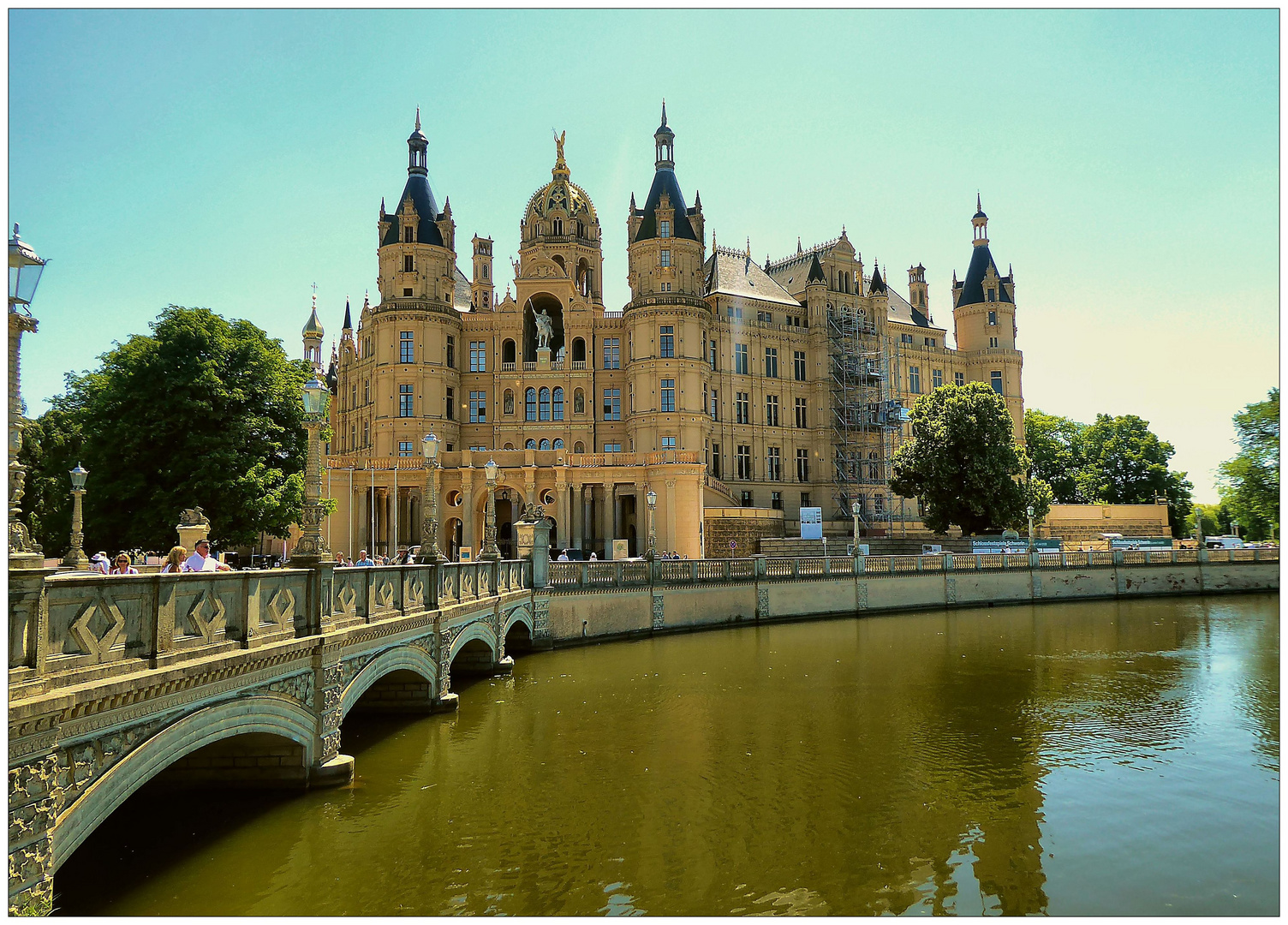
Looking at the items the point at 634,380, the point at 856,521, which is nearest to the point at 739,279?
the point at 634,380

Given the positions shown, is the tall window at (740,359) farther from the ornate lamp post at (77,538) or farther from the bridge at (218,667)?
the ornate lamp post at (77,538)

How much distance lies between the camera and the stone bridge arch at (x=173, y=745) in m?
7.11

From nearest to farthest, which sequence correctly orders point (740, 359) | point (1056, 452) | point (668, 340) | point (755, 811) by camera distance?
point (755, 811) → point (668, 340) → point (740, 359) → point (1056, 452)

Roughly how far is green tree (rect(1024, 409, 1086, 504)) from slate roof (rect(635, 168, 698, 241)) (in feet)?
144

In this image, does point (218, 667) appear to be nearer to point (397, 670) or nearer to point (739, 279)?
point (397, 670)

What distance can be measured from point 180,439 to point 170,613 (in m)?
26.7

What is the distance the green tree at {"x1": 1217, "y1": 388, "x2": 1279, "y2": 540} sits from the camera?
3834 centimetres

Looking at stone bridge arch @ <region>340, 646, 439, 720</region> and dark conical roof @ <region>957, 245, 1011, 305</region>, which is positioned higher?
dark conical roof @ <region>957, 245, 1011, 305</region>

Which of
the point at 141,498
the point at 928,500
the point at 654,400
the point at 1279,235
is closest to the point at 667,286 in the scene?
the point at 654,400

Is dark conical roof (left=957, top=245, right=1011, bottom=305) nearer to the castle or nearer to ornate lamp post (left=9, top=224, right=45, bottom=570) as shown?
the castle

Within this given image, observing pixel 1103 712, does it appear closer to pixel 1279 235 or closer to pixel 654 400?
pixel 1279 235

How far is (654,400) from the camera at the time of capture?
54.3 m

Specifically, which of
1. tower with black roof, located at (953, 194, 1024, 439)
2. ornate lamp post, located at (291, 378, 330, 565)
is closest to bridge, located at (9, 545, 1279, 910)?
ornate lamp post, located at (291, 378, 330, 565)

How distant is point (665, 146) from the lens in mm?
58719
